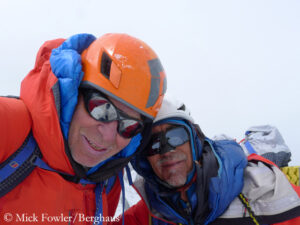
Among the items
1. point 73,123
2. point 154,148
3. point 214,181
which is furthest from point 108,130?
point 214,181

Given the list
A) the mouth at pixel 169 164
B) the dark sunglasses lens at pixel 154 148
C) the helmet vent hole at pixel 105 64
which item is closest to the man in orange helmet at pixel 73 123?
the helmet vent hole at pixel 105 64

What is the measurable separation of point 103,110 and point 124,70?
1.33ft

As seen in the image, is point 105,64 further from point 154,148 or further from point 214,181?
point 214,181

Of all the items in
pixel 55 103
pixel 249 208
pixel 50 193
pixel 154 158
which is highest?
pixel 55 103

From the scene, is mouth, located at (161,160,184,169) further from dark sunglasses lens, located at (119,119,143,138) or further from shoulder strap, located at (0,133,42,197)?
shoulder strap, located at (0,133,42,197)

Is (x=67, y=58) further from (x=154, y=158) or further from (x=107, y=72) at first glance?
(x=154, y=158)

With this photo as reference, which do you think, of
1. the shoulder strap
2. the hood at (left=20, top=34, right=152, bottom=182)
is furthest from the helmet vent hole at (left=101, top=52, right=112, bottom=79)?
the shoulder strap

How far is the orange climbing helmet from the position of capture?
2125 mm

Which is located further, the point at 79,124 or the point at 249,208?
the point at 249,208

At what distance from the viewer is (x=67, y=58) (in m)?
1.99

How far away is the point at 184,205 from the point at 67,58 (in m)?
2.24

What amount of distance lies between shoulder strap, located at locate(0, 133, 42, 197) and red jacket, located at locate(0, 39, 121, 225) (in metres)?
0.04

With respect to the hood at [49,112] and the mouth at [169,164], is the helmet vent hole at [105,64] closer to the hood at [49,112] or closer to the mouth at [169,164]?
the hood at [49,112]

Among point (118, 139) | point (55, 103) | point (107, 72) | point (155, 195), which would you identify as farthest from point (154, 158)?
point (55, 103)
